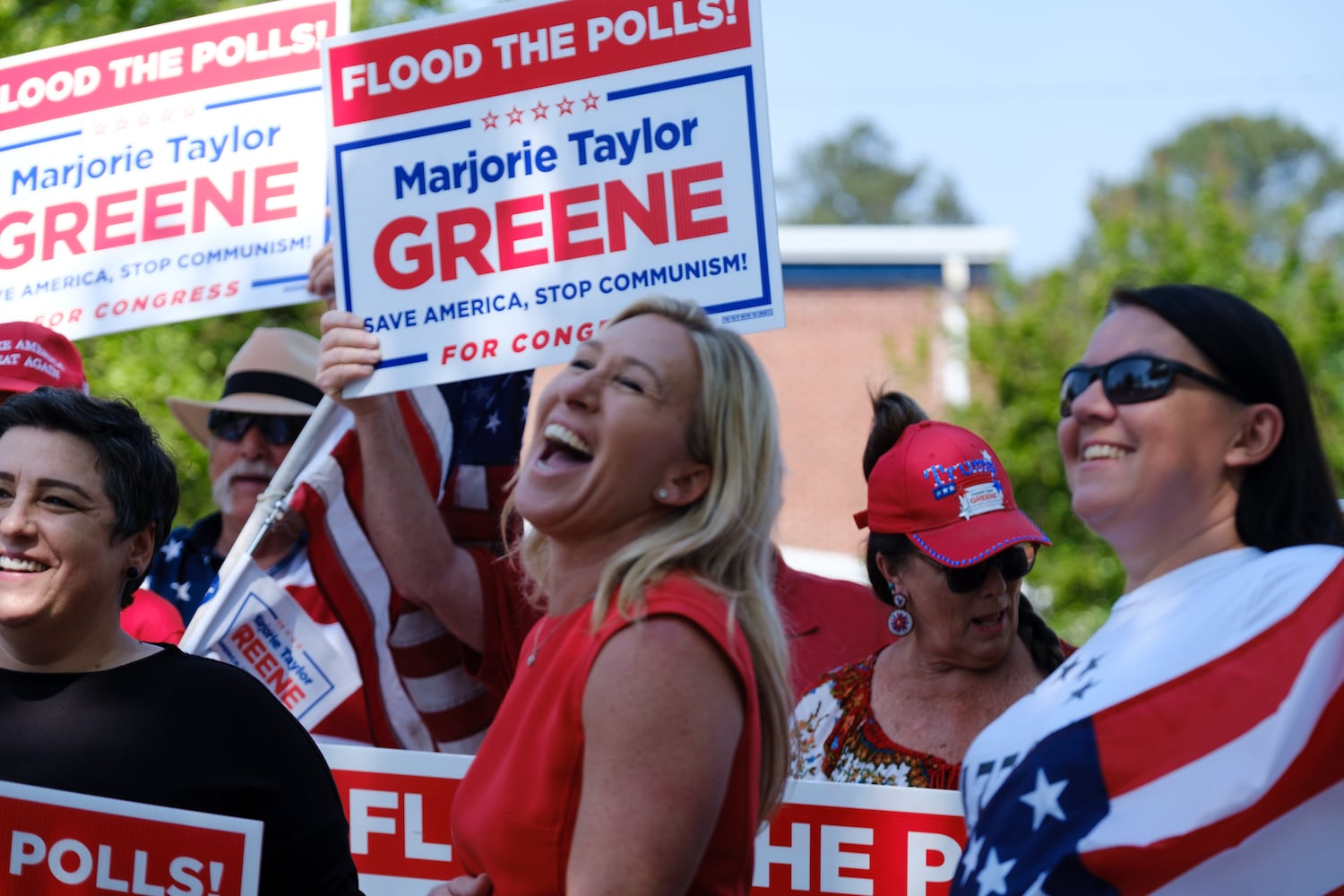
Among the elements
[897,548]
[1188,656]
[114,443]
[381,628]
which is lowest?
[1188,656]

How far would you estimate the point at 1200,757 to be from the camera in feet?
6.74

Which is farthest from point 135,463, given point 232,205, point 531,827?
point 232,205

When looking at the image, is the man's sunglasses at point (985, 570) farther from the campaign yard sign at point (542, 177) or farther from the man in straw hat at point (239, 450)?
the man in straw hat at point (239, 450)

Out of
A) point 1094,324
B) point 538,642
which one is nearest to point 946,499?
point 538,642

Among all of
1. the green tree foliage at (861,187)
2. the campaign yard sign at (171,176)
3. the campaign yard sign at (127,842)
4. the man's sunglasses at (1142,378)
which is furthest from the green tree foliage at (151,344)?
the green tree foliage at (861,187)

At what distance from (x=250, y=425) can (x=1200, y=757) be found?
3.39 meters

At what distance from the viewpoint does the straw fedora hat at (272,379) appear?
4785 mm

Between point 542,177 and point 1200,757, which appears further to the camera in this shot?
point 542,177

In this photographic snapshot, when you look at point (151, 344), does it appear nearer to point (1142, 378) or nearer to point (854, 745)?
point (854, 745)

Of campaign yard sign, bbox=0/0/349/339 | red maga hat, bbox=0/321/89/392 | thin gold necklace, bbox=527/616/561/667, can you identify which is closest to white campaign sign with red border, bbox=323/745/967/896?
thin gold necklace, bbox=527/616/561/667

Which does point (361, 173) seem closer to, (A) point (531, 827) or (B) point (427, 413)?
(B) point (427, 413)

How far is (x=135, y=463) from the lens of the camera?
286 cm

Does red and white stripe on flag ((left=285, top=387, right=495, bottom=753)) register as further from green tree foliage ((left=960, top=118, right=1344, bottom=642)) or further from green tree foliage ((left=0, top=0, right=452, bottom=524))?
green tree foliage ((left=960, top=118, right=1344, bottom=642))

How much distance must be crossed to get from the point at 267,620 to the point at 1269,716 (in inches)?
99.8
